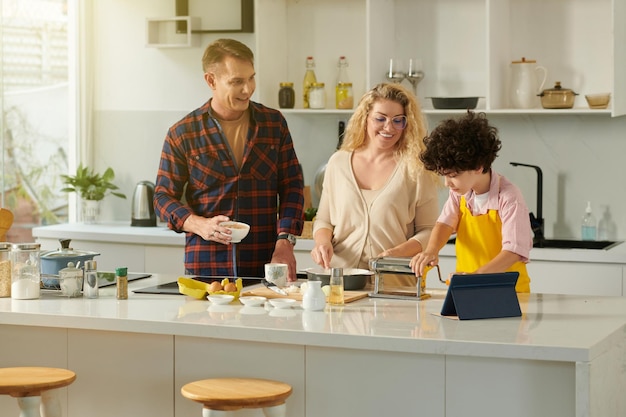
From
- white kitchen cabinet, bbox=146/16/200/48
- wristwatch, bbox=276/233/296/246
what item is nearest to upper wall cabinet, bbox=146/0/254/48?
white kitchen cabinet, bbox=146/16/200/48

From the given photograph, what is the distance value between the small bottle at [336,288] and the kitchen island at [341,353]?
0.22 feet

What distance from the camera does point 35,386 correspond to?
2.82 metres

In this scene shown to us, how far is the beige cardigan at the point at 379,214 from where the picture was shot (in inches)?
140

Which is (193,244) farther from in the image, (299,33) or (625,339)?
(299,33)

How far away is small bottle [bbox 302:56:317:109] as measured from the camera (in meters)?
5.39

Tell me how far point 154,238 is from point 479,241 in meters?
2.33

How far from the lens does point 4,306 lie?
10.3ft

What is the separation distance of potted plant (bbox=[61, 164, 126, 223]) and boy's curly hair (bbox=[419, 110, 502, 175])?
3.06 metres

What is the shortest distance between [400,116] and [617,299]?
3.22 ft

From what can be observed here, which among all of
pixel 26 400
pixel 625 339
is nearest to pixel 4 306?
pixel 26 400

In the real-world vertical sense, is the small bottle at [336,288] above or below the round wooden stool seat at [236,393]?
above

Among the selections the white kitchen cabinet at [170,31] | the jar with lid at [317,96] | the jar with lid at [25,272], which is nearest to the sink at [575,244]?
the jar with lid at [317,96]

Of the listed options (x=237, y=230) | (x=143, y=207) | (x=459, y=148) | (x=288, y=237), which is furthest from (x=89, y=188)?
(x=459, y=148)

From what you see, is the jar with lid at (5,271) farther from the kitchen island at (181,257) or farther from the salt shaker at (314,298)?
the kitchen island at (181,257)
